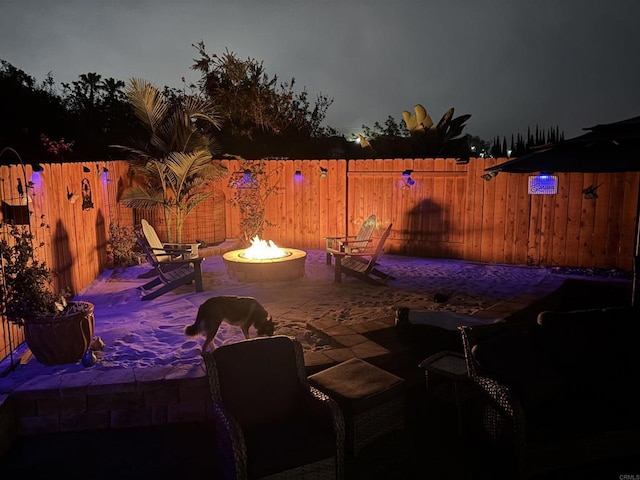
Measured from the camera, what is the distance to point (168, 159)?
32.0 feet

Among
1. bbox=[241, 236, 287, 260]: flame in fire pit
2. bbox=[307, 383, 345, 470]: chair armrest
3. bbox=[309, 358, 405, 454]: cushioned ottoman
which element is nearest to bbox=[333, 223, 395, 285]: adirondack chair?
bbox=[241, 236, 287, 260]: flame in fire pit

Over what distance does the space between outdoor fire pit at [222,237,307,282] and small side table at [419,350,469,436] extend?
4206 mm

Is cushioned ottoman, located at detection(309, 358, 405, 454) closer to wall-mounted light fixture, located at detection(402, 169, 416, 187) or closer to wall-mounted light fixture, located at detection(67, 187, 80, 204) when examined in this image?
wall-mounted light fixture, located at detection(67, 187, 80, 204)

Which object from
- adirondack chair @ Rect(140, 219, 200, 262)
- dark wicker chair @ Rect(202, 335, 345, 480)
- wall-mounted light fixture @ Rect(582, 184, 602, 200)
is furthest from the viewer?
wall-mounted light fixture @ Rect(582, 184, 602, 200)

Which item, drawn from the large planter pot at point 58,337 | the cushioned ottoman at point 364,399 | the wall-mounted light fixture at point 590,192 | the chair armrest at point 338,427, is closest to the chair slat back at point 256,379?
the chair armrest at point 338,427

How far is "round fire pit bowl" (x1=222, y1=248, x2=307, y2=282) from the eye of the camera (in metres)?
7.68

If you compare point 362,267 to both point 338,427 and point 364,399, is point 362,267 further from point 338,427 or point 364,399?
point 338,427

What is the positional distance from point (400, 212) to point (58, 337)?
773 centimetres

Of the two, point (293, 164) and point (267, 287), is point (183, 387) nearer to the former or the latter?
point (267, 287)

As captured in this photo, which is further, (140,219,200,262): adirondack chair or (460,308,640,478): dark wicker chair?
(140,219,200,262): adirondack chair

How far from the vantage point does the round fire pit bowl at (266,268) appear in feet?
25.2

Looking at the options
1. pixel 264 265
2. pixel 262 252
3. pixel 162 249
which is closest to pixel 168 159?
pixel 162 249

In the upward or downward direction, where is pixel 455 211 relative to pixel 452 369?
upward

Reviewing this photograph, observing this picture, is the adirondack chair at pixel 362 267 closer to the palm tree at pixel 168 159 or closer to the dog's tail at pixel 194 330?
the dog's tail at pixel 194 330
